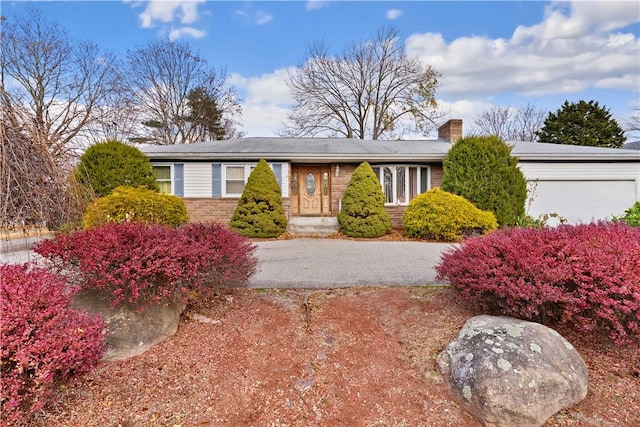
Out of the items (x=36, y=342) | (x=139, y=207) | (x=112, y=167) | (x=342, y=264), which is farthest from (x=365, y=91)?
(x=36, y=342)

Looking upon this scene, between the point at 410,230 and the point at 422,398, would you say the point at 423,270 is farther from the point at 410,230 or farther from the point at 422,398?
the point at 410,230

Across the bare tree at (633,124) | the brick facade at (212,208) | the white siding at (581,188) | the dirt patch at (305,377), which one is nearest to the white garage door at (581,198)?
the white siding at (581,188)

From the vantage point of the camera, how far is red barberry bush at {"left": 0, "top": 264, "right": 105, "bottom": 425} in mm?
1763

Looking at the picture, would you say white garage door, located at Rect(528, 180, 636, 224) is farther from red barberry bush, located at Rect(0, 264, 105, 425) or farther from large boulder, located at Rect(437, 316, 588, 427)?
red barberry bush, located at Rect(0, 264, 105, 425)

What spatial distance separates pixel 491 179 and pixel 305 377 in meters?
9.88

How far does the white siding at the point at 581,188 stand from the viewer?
1221 cm

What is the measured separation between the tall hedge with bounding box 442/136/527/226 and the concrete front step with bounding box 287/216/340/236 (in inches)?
165

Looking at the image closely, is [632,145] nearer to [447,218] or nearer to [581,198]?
[581,198]

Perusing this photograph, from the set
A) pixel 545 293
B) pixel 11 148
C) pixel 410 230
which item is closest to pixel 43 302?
pixel 11 148

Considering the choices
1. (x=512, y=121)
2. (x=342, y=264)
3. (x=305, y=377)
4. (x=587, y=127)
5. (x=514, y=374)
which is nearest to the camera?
(x=514, y=374)

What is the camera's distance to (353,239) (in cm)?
1009

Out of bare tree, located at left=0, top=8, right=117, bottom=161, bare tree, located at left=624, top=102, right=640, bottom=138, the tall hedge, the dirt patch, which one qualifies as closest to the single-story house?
the tall hedge

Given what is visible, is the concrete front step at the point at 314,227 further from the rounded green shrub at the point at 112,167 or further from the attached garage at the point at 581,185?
the attached garage at the point at 581,185

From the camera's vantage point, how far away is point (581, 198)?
12.3 m
